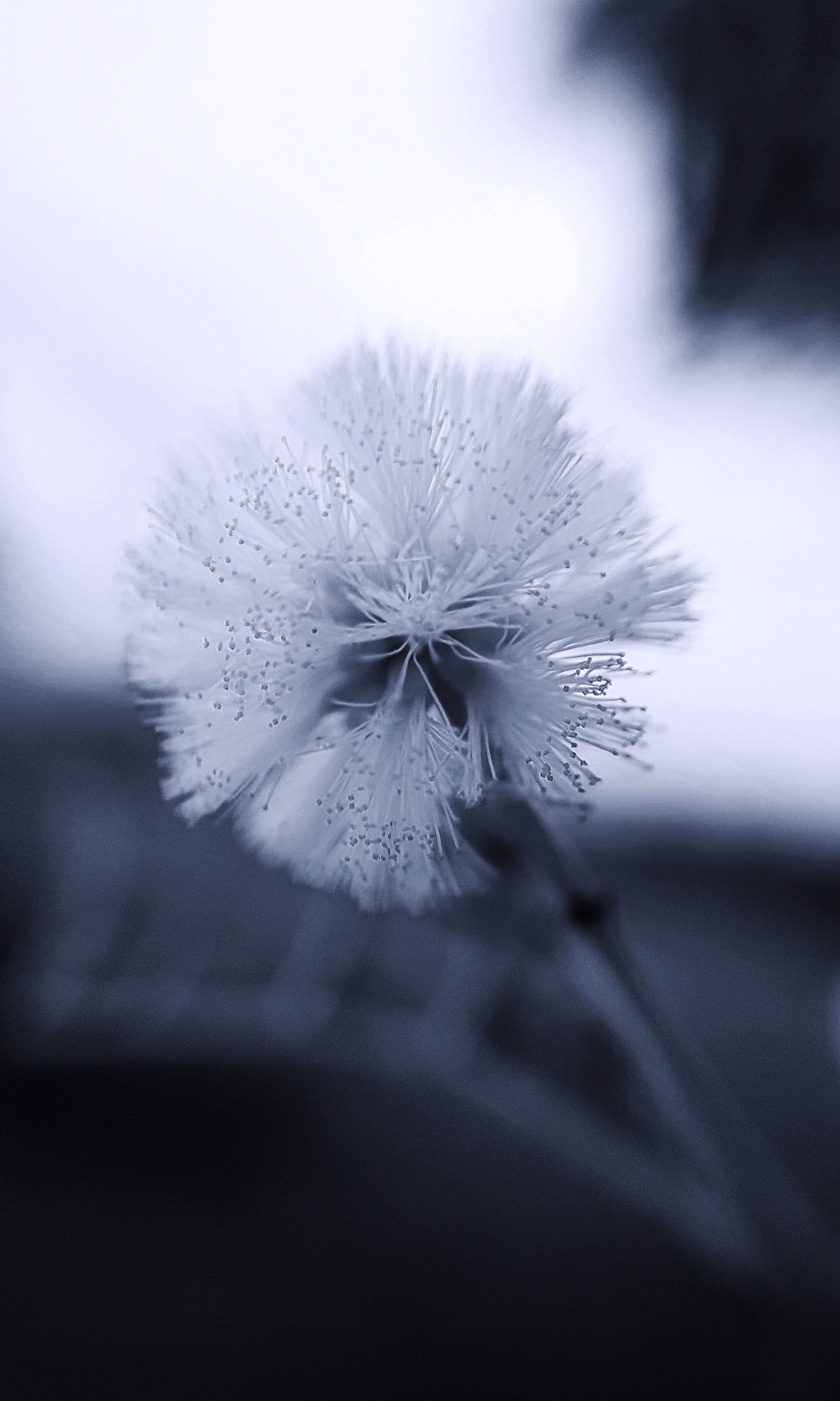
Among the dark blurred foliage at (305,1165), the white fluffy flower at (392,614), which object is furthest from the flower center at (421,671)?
the dark blurred foliage at (305,1165)

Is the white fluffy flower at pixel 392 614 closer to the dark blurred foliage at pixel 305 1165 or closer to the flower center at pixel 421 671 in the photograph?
the flower center at pixel 421 671

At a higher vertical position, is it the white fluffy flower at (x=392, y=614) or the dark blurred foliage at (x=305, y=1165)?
the white fluffy flower at (x=392, y=614)

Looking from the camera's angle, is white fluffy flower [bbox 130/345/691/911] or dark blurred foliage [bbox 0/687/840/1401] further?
dark blurred foliage [bbox 0/687/840/1401]

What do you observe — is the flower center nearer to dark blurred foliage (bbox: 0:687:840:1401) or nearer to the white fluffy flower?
→ the white fluffy flower

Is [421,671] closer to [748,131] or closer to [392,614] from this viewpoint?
[392,614]

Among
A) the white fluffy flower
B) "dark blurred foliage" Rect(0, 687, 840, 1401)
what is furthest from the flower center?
"dark blurred foliage" Rect(0, 687, 840, 1401)

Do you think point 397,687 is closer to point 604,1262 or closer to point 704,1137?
point 704,1137
